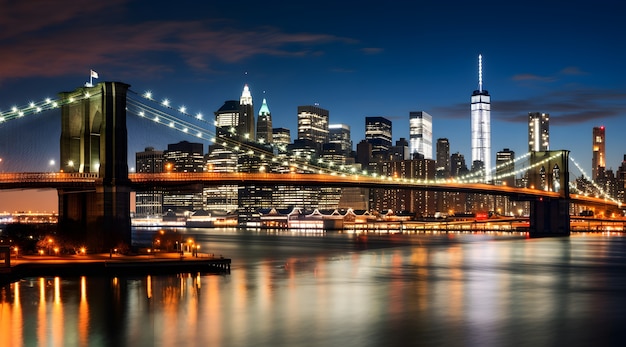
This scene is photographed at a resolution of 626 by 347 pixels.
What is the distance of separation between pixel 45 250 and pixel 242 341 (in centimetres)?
2881

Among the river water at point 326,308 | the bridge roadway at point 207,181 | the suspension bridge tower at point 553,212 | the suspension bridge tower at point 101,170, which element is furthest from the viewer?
the suspension bridge tower at point 553,212

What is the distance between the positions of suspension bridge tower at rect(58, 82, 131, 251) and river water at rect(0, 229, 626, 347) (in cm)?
853

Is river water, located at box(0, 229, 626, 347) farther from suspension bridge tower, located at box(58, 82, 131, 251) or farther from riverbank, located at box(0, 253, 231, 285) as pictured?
suspension bridge tower, located at box(58, 82, 131, 251)

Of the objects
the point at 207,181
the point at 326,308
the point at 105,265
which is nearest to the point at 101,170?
the point at 105,265

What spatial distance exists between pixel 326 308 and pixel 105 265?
49.2ft

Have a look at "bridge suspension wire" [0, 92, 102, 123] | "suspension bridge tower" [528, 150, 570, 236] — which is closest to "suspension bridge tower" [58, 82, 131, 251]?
"bridge suspension wire" [0, 92, 102, 123]

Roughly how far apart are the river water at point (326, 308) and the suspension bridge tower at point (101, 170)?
8.53 m

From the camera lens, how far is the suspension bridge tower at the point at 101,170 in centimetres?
5216

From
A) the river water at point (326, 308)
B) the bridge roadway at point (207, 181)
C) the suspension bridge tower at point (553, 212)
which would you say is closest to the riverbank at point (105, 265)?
the river water at point (326, 308)

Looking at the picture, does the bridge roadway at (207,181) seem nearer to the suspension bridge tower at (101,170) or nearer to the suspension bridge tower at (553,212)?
the suspension bridge tower at (101,170)

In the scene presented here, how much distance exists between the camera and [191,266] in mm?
46781

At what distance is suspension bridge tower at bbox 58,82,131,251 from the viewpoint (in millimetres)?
52156

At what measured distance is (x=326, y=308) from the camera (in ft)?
117

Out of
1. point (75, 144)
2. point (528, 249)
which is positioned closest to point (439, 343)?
point (75, 144)
